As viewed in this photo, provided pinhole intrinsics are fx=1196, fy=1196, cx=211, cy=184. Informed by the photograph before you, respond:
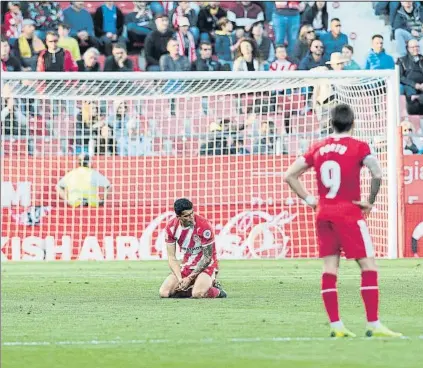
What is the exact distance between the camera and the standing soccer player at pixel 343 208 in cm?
811

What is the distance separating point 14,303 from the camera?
11758 mm

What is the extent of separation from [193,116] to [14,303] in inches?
444

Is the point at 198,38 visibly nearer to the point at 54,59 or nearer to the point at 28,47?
the point at 54,59

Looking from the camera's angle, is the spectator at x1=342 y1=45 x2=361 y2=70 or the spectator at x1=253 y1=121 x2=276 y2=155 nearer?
the spectator at x1=253 y1=121 x2=276 y2=155

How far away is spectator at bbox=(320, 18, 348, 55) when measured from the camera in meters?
25.3

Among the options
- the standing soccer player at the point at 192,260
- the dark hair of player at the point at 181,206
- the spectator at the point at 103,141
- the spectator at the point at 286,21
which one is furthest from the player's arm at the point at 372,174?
the spectator at the point at 286,21

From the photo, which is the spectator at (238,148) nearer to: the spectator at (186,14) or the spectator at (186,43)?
the spectator at (186,43)

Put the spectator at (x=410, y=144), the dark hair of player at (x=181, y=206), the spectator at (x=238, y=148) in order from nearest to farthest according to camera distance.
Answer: the dark hair of player at (x=181, y=206), the spectator at (x=238, y=148), the spectator at (x=410, y=144)

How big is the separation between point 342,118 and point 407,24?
60.3ft

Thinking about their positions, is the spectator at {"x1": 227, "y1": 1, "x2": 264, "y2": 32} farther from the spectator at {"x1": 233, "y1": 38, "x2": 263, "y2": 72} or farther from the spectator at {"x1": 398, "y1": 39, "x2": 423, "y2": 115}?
the spectator at {"x1": 398, "y1": 39, "x2": 423, "y2": 115}

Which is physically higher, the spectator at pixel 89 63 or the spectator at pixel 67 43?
the spectator at pixel 67 43

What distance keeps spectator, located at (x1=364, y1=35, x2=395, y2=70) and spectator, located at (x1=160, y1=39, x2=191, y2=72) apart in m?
3.77

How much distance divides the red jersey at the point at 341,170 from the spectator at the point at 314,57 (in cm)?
1642

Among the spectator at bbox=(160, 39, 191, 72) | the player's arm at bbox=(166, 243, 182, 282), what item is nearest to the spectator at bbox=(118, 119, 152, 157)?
the spectator at bbox=(160, 39, 191, 72)
